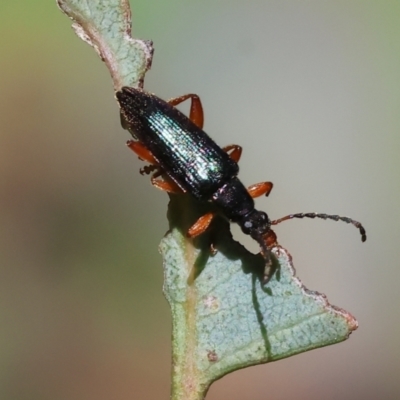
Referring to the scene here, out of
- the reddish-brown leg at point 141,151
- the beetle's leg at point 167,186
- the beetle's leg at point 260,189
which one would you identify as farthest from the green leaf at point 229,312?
Result: the beetle's leg at point 260,189

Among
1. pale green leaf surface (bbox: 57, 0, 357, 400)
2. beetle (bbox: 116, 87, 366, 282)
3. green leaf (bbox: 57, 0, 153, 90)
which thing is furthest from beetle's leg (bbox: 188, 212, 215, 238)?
green leaf (bbox: 57, 0, 153, 90)

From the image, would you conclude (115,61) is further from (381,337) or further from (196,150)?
(381,337)

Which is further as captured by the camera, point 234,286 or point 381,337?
point 381,337

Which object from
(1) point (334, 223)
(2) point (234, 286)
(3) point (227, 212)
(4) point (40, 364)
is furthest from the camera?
(1) point (334, 223)

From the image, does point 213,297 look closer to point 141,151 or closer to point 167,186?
point 167,186

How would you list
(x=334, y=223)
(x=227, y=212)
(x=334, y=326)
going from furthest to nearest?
(x=334, y=223)
(x=227, y=212)
(x=334, y=326)

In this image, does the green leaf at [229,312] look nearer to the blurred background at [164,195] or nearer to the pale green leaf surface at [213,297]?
the pale green leaf surface at [213,297]

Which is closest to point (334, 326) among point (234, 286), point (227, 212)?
point (234, 286)
